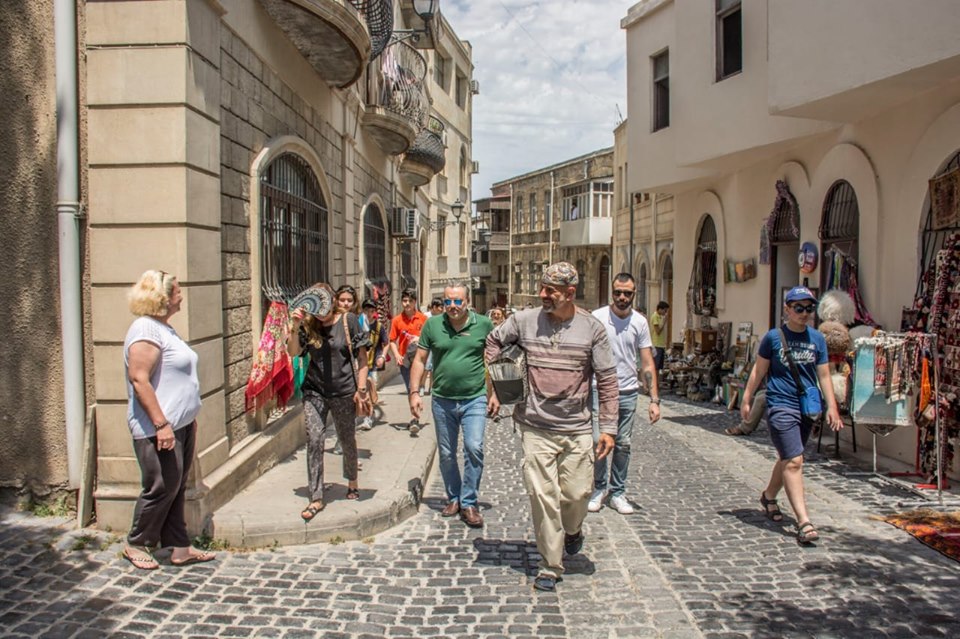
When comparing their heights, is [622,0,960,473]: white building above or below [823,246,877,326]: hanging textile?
above

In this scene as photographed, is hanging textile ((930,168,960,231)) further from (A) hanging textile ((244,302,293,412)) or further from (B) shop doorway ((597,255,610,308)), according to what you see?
(B) shop doorway ((597,255,610,308))

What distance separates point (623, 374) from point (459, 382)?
50.7 inches

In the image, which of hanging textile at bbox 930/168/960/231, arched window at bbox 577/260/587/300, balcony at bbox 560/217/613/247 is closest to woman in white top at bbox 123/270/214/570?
hanging textile at bbox 930/168/960/231

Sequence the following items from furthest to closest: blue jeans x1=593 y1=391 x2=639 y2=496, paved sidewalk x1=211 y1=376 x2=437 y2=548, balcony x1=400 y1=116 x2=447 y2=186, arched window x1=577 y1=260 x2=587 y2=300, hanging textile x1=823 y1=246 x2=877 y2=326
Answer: arched window x1=577 y1=260 x2=587 y2=300, balcony x1=400 y1=116 x2=447 y2=186, hanging textile x1=823 y1=246 x2=877 y2=326, blue jeans x1=593 y1=391 x2=639 y2=496, paved sidewalk x1=211 y1=376 x2=437 y2=548

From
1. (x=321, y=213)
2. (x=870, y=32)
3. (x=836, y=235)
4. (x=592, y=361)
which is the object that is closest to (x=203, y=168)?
(x=592, y=361)

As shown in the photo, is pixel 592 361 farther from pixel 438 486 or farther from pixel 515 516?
pixel 438 486

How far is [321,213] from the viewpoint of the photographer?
364 inches

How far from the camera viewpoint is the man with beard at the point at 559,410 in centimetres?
452

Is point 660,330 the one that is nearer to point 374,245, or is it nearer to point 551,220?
point 374,245

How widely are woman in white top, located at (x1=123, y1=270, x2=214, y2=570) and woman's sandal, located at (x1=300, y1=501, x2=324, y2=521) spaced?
836 mm

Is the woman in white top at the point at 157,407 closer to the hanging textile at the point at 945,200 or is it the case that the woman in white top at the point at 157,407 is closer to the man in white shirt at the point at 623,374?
the man in white shirt at the point at 623,374

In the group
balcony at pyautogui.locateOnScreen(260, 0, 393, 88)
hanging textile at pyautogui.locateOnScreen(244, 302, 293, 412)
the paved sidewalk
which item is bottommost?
the paved sidewalk

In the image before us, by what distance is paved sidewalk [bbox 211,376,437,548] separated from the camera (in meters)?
5.12

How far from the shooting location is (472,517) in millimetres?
5684
